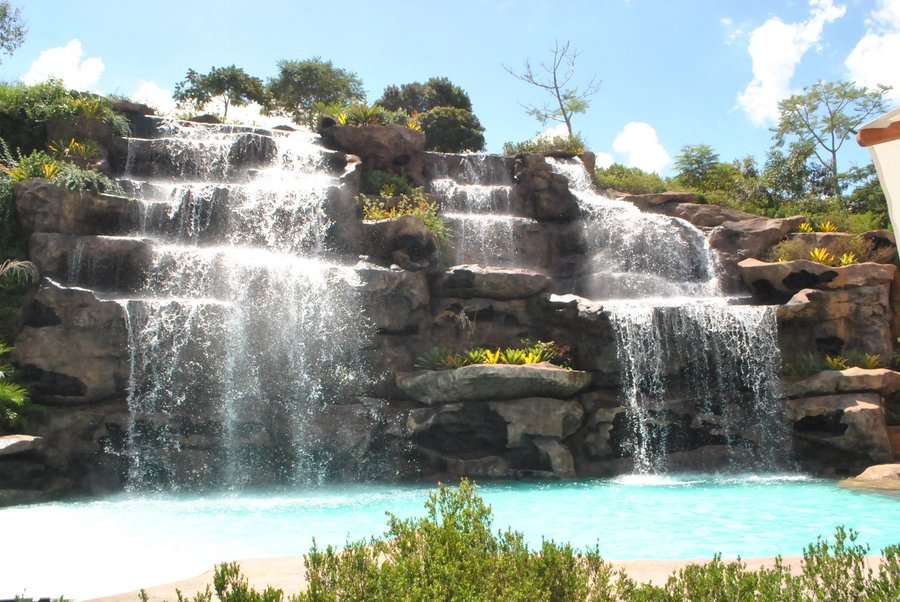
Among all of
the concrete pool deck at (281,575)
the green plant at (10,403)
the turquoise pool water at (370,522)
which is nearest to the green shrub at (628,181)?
the turquoise pool water at (370,522)

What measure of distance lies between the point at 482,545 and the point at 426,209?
14.6m

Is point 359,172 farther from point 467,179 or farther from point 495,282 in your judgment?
point 495,282

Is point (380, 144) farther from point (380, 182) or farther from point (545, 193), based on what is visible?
point (545, 193)

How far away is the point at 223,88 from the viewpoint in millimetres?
36344

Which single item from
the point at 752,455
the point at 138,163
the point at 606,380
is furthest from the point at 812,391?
the point at 138,163

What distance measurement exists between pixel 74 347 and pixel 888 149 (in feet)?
44.8

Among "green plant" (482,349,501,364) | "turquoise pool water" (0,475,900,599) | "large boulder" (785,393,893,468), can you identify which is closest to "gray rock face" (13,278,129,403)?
"turquoise pool water" (0,475,900,599)

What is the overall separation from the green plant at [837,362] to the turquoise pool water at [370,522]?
3.03 metres

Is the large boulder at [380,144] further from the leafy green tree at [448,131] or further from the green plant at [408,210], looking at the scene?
the leafy green tree at [448,131]

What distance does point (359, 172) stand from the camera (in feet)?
66.7

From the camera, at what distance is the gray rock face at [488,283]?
51.8 feet

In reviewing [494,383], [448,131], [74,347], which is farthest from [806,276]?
[448,131]

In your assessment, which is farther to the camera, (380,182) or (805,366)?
(380,182)

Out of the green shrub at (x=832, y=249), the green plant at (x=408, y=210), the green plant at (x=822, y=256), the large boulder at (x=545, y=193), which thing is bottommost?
the green plant at (x=822, y=256)
